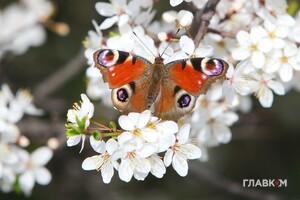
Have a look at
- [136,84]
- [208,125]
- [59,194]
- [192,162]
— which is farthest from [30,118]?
[136,84]

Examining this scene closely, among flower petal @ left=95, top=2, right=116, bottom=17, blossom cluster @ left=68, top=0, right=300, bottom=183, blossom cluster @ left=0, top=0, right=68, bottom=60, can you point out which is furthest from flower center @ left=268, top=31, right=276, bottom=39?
blossom cluster @ left=0, top=0, right=68, bottom=60

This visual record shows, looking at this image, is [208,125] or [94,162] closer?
[94,162]

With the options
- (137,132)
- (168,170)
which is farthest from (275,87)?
(168,170)

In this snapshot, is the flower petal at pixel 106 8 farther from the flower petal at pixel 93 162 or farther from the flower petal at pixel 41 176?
the flower petal at pixel 41 176

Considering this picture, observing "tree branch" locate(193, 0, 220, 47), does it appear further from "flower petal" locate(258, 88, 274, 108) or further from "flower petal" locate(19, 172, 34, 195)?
"flower petal" locate(19, 172, 34, 195)

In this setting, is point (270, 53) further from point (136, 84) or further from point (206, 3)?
point (136, 84)

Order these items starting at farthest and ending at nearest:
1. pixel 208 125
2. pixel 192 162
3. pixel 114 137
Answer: pixel 192 162 → pixel 208 125 → pixel 114 137
